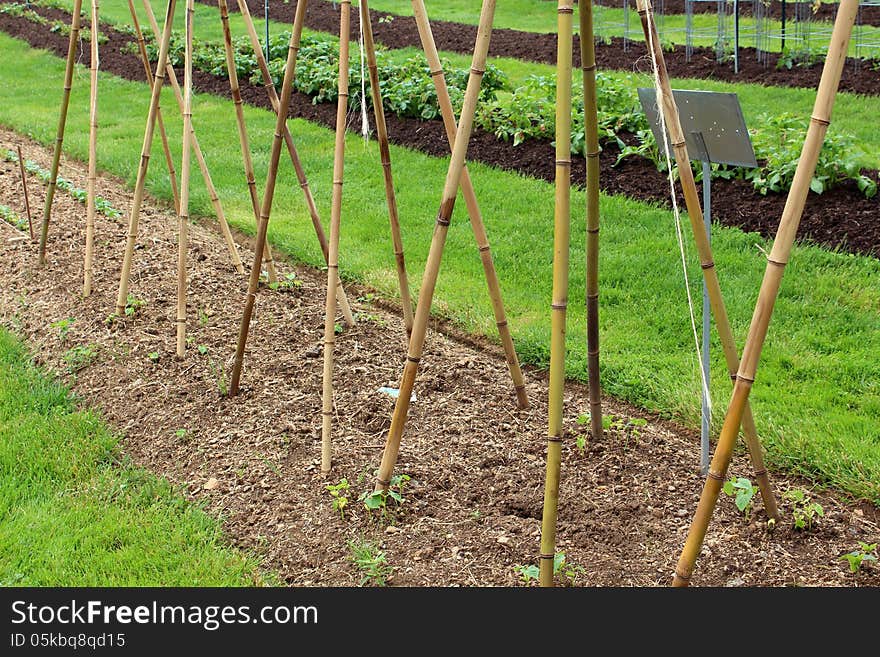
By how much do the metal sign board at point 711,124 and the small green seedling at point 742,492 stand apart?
3.93 ft

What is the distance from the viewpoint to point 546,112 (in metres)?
8.30

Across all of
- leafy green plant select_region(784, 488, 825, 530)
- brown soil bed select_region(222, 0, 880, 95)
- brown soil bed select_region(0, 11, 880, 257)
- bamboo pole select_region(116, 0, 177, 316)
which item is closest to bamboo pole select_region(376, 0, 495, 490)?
leafy green plant select_region(784, 488, 825, 530)

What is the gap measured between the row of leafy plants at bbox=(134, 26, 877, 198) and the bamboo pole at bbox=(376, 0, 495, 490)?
2613 mm

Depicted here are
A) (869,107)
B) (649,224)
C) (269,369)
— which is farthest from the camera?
(869,107)

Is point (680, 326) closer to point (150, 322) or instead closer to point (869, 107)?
point (150, 322)

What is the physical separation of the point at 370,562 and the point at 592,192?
1622 millimetres

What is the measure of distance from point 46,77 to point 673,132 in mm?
12534

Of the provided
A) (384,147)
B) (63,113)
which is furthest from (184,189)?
(63,113)

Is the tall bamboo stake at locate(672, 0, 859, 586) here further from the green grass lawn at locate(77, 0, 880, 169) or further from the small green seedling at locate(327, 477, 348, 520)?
the green grass lawn at locate(77, 0, 880, 169)

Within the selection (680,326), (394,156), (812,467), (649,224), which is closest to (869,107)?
(649,224)

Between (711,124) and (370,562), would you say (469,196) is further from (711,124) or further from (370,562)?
(370,562)

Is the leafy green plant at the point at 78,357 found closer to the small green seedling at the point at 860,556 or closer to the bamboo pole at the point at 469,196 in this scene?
the bamboo pole at the point at 469,196

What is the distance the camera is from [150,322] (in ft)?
17.2

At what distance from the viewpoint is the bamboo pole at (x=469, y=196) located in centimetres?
328
